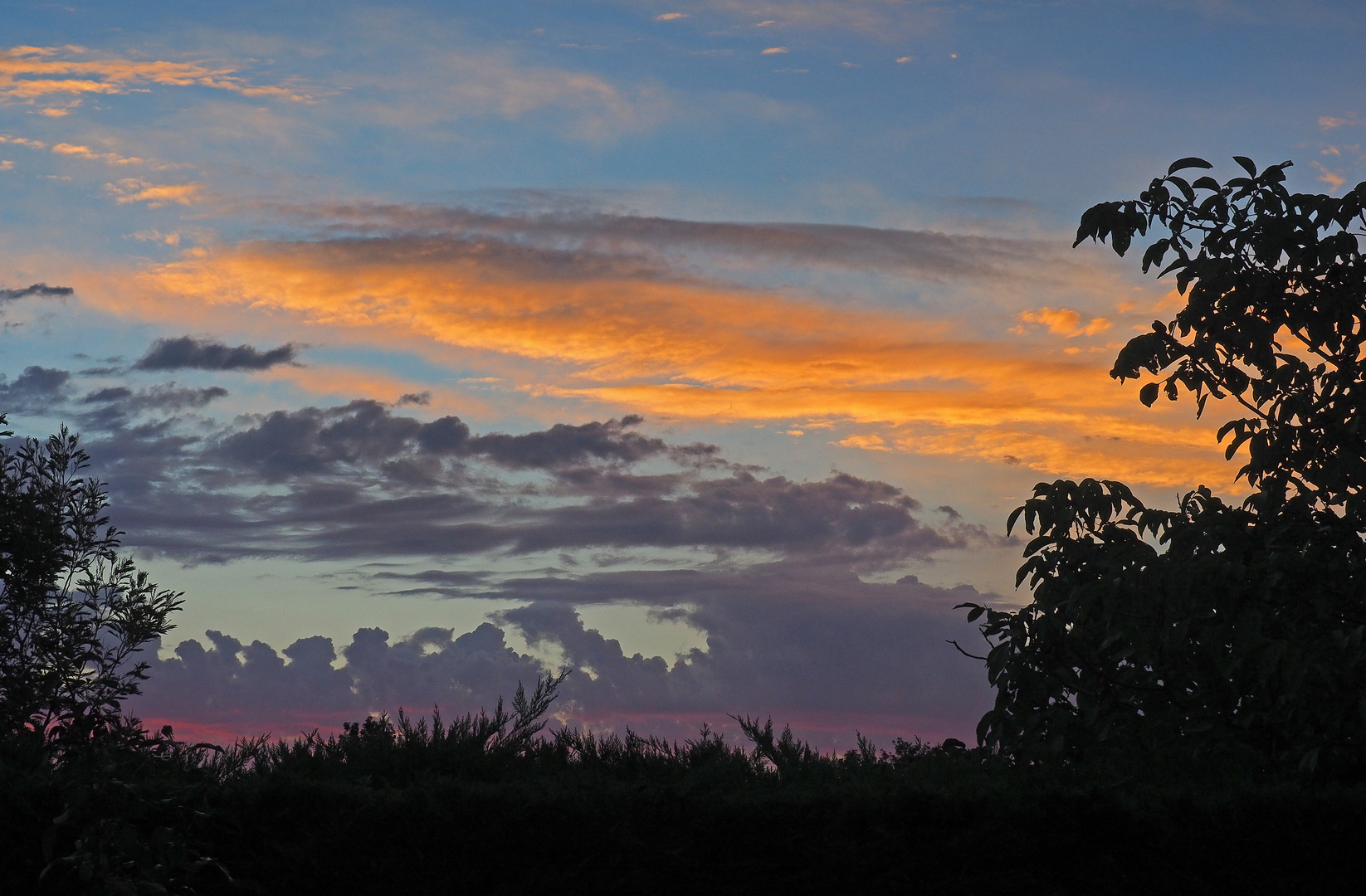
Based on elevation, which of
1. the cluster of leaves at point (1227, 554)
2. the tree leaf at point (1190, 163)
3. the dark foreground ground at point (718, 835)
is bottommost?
the dark foreground ground at point (718, 835)

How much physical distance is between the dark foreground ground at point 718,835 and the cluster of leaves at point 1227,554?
3.26 feet

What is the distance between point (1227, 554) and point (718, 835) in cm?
498

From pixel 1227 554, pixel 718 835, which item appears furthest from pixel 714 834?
pixel 1227 554

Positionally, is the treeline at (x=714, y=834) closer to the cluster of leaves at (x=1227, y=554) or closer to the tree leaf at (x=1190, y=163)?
the cluster of leaves at (x=1227, y=554)

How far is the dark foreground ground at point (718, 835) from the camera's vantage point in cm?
782

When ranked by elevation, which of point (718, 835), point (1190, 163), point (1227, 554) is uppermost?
point (1190, 163)

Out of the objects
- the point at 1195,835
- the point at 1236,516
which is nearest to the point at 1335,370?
the point at 1236,516

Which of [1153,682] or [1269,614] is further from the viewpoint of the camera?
[1153,682]

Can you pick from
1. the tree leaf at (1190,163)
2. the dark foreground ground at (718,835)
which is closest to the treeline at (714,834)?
the dark foreground ground at (718,835)

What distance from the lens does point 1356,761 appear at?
957 centimetres

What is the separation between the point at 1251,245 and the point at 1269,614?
3.33m

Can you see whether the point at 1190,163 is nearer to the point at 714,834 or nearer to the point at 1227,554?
the point at 1227,554

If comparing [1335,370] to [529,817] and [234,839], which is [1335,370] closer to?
[529,817]

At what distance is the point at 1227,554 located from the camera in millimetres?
9367
